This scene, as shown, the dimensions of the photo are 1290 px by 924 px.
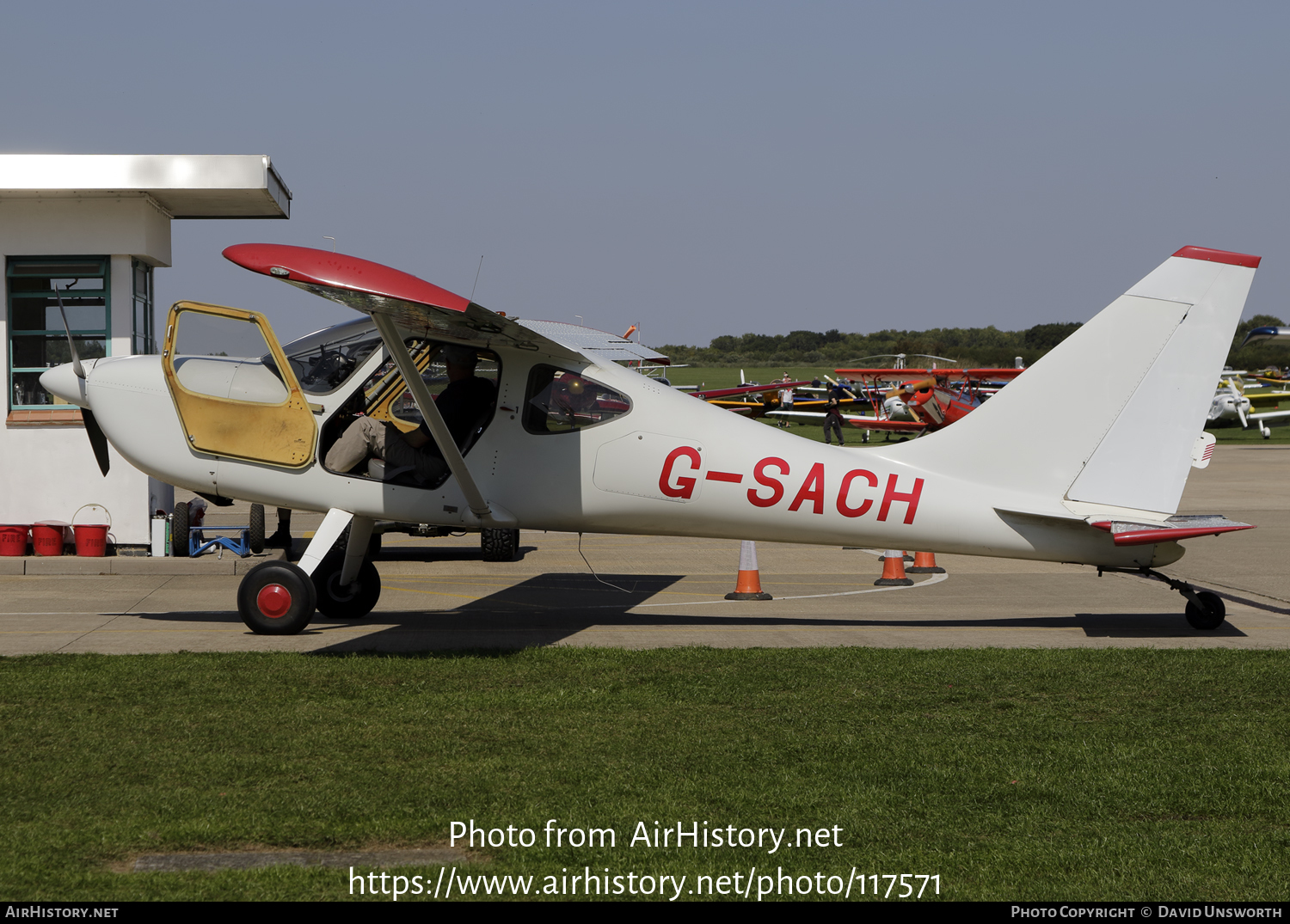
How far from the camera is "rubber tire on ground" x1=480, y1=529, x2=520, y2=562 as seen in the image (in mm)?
13414

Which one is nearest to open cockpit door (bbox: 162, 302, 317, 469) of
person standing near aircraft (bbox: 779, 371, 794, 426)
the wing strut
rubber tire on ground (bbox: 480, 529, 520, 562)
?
the wing strut

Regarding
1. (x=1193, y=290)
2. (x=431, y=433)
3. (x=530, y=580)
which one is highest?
(x=1193, y=290)

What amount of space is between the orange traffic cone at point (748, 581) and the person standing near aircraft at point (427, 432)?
3.41m

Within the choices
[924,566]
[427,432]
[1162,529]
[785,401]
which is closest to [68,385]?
[427,432]

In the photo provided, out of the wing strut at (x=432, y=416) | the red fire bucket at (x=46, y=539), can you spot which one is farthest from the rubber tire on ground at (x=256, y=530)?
the wing strut at (x=432, y=416)

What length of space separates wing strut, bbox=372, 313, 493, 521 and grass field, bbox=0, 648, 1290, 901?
1.34 meters

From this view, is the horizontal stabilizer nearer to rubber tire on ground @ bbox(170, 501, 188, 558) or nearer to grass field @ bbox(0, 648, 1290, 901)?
grass field @ bbox(0, 648, 1290, 901)

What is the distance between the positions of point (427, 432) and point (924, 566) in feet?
21.7

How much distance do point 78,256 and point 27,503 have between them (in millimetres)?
2810

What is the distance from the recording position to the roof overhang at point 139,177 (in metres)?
12.4

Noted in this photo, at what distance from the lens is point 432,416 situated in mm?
8211

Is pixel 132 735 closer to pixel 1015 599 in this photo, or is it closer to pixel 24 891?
pixel 24 891

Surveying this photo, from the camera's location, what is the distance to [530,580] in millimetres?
12406
